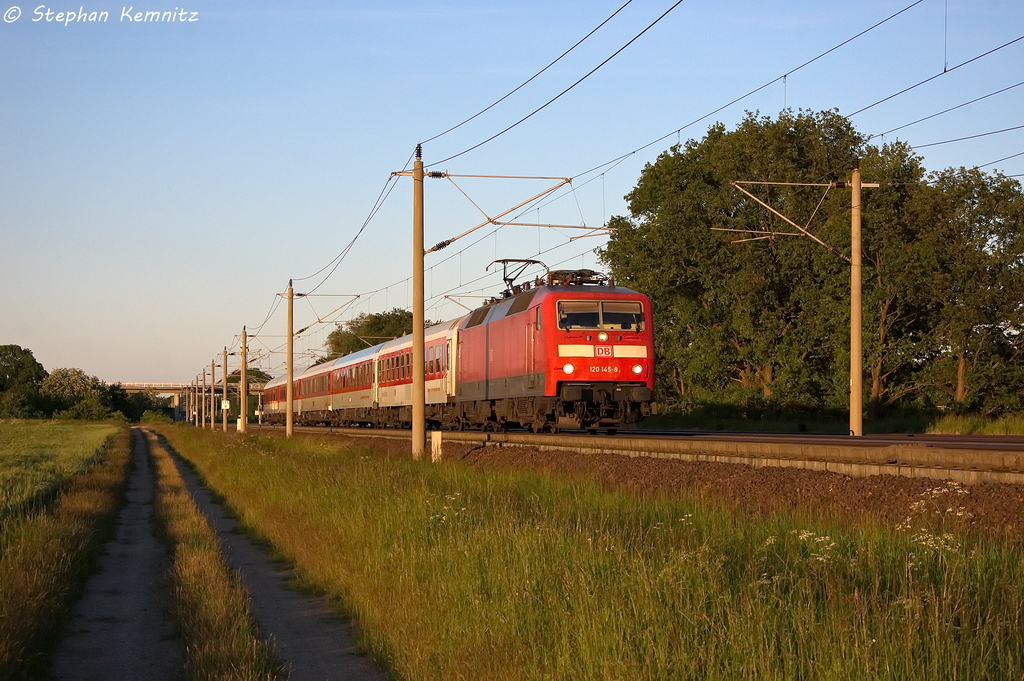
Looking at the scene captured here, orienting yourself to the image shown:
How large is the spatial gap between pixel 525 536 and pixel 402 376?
32.7 metres

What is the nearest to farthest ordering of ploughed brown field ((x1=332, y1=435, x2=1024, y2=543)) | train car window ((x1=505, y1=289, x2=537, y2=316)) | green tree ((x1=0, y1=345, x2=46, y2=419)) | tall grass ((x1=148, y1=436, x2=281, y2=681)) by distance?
tall grass ((x1=148, y1=436, x2=281, y2=681)) → ploughed brown field ((x1=332, y1=435, x2=1024, y2=543)) → train car window ((x1=505, y1=289, x2=537, y2=316)) → green tree ((x1=0, y1=345, x2=46, y2=419))

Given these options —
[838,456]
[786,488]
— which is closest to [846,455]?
[838,456]

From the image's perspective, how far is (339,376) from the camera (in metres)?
57.2

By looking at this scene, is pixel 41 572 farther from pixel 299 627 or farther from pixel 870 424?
pixel 870 424

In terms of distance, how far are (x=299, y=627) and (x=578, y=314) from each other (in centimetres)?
1647

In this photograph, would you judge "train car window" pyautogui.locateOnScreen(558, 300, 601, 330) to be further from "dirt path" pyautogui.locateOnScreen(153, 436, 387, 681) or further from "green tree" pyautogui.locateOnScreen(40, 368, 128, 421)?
"green tree" pyautogui.locateOnScreen(40, 368, 128, 421)

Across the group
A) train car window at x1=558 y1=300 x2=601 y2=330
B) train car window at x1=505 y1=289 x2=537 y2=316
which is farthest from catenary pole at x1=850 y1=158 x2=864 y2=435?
train car window at x1=505 y1=289 x2=537 y2=316

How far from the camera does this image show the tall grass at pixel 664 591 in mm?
5613

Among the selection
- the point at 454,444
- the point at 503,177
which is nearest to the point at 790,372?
the point at 454,444

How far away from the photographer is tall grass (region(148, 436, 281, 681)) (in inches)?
316

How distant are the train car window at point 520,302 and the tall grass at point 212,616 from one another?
12044mm

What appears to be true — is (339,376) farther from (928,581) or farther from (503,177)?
(928,581)

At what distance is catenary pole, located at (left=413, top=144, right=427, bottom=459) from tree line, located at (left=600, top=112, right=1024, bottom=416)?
12.1 metres

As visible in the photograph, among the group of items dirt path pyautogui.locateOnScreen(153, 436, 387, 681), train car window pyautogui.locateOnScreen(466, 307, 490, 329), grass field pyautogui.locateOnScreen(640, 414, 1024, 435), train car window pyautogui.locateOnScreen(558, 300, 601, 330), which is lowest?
dirt path pyautogui.locateOnScreen(153, 436, 387, 681)
